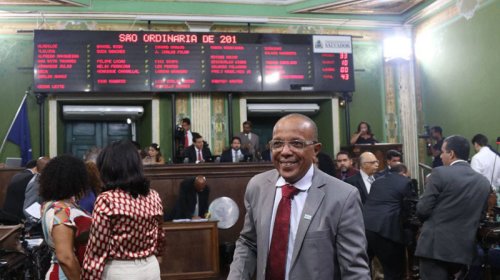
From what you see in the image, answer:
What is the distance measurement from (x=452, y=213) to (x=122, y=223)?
96.5 inches

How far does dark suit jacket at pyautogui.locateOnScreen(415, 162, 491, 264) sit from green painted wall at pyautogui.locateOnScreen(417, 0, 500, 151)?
169 inches

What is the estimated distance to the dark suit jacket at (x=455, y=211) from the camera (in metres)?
3.60

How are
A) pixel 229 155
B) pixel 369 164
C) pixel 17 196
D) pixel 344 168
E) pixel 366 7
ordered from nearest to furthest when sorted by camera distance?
pixel 369 164, pixel 17 196, pixel 344 168, pixel 229 155, pixel 366 7

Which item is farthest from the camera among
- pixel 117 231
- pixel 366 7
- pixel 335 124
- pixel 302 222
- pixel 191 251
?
pixel 335 124

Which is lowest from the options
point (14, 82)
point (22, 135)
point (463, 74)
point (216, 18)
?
point (22, 135)

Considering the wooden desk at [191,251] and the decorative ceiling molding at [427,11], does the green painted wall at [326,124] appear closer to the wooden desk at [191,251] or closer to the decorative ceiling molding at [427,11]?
the decorative ceiling molding at [427,11]

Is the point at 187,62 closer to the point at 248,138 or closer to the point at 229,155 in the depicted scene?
the point at 248,138

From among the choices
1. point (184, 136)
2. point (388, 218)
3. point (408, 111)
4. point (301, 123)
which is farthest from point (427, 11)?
point (301, 123)

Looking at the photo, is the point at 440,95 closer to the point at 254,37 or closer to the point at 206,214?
the point at 254,37

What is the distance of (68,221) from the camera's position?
2.22 metres

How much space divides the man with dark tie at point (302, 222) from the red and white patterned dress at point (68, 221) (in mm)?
758

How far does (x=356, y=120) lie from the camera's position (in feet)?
31.2

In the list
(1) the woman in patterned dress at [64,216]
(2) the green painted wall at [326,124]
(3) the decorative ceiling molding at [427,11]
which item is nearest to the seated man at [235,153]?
(2) the green painted wall at [326,124]

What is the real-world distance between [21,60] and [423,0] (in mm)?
6875
